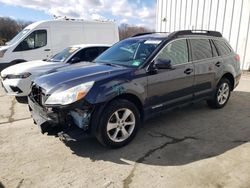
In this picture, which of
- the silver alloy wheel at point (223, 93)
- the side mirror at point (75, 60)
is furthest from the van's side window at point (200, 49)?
the side mirror at point (75, 60)

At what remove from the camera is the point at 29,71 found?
6.61m

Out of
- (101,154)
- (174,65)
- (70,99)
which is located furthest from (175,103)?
(70,99)

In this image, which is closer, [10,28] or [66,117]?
[66,117]

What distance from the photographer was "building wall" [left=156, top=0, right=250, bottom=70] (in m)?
12.1

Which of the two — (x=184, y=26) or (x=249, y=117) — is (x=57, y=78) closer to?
(x=249, y=117)

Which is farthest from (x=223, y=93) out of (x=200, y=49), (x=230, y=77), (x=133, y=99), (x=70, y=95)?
(x=70, y=95)

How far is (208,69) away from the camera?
532 centimetres

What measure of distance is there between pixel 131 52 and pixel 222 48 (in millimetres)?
2413

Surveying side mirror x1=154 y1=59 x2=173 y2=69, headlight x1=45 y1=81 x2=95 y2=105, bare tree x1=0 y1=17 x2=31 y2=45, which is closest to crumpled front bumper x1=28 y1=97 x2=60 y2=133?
headlight x1=45 y1=81 x2=95 y2=105

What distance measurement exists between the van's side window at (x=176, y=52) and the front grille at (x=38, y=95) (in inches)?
77.5

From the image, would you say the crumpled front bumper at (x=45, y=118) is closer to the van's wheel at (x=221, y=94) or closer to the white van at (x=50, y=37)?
the van's wheel at (x=221, y=94)

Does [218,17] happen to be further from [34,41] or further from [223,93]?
[34,41]

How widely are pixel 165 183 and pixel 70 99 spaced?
1634 mm

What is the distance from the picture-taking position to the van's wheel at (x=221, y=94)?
5770 millimetres
